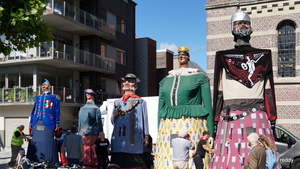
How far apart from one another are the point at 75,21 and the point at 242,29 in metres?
23.0

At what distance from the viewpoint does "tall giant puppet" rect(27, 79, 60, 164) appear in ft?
25.2

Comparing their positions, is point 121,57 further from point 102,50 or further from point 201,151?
point 201,151

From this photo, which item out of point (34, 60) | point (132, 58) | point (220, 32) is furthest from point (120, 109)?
point (132, 58)

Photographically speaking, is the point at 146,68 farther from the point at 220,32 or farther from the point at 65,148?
the point at 65,148

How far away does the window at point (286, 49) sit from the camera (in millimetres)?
19203

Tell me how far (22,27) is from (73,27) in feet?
69.1

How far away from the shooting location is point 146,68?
37.1 meters

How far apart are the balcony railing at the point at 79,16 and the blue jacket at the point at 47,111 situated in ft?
56.0

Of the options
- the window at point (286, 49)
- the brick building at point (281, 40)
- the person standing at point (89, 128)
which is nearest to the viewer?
the person standing at point (89, 128)

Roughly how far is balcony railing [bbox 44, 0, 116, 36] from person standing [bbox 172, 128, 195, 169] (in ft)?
66.5

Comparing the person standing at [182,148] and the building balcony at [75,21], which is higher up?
the building balcony at [75,21]

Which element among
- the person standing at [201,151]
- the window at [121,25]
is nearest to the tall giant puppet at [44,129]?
the person standing at [201,151]

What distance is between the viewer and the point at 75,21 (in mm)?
26734

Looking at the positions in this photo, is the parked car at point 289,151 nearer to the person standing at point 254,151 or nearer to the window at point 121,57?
the person standing at point 254,151
